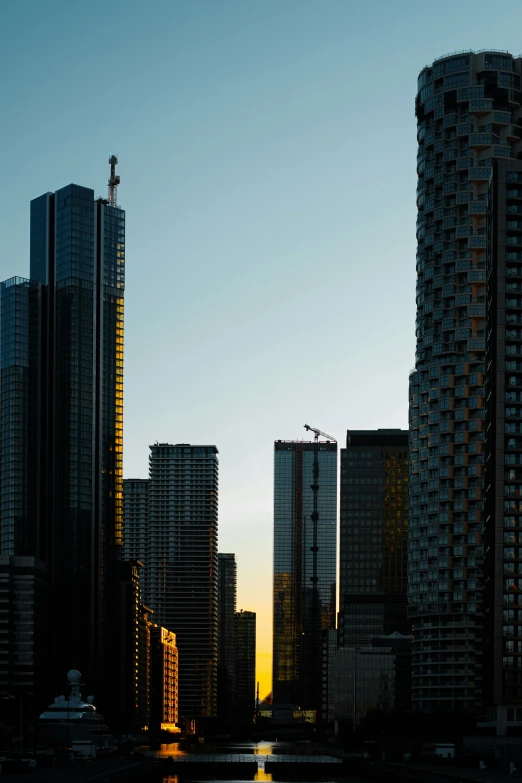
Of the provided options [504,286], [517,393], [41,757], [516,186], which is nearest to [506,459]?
[517,393]

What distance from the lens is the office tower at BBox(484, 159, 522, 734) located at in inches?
→ 6663

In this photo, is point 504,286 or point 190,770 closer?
point 190,770

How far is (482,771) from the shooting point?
12788 cm

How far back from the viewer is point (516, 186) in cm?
17738

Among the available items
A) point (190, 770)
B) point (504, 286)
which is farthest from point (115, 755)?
point (504, 286)

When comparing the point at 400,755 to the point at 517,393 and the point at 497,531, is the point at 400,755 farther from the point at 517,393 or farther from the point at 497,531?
the point at 517,393

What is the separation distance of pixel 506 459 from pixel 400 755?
41160 millimetres

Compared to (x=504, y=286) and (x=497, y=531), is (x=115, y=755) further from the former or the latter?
(x=504, y=286)

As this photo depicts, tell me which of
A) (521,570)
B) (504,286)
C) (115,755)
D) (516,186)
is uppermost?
(516,186)

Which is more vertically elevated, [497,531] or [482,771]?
A: [497,531]

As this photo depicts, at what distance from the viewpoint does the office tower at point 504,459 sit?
555ft

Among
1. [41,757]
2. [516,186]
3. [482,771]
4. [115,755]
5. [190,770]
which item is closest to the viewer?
[482,771]

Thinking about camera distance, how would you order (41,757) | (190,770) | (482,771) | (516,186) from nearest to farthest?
(482,771) < (190,770) < (41,757) < (516,186)

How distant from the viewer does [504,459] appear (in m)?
173
